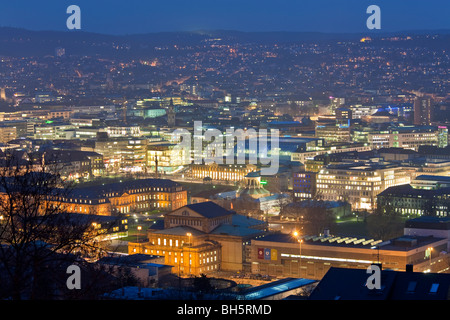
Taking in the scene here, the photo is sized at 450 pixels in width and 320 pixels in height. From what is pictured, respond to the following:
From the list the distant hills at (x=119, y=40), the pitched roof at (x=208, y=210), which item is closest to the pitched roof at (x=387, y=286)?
the pitched roof at (x=208, y=210)

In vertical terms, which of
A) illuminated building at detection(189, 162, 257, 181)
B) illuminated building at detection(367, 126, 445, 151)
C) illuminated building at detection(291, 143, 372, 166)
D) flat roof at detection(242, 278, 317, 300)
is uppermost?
illuminated building at detection(367, 126, 445, 151)

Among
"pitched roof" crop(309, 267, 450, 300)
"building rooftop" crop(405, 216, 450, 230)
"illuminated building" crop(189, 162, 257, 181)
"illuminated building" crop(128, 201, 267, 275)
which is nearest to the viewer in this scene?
"pitched roof" crop(309, 267, 450, 300)

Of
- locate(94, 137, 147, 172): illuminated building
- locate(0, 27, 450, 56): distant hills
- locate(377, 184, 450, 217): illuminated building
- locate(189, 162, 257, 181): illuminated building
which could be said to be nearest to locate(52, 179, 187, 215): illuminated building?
locate(189, 162, 257, 181): illuminated building

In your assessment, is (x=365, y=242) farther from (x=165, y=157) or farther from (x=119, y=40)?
(x=119, y=40)

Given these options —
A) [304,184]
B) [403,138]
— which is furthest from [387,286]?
[403,138]

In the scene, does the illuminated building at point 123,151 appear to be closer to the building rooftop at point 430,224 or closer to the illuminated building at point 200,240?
the illuminated building at point 200,240

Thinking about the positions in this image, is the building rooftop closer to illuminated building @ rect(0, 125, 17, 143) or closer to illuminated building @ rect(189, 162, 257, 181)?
illuminated building @ rect(189, 162, 257, 181)
